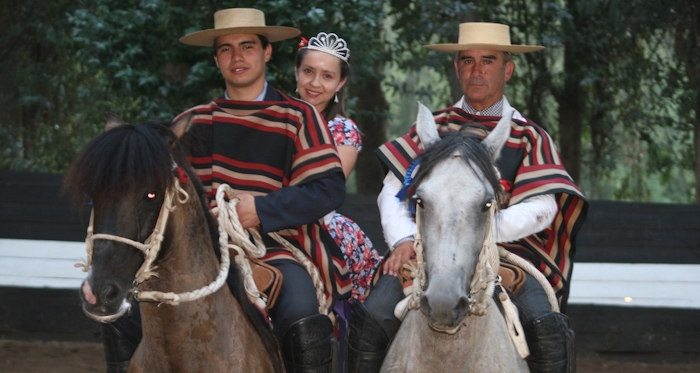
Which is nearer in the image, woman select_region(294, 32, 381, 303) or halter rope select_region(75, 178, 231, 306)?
halter rope select_region(75, 178, 231, 306)

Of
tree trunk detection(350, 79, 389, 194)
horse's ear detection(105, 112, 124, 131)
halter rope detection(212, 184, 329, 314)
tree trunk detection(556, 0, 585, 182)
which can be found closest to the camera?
horse's ear detection(105, 112, 124, 131)

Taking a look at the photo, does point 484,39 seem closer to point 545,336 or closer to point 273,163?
point 273,163

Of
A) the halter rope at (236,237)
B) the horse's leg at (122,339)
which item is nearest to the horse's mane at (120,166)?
the halter rope at (236,237)

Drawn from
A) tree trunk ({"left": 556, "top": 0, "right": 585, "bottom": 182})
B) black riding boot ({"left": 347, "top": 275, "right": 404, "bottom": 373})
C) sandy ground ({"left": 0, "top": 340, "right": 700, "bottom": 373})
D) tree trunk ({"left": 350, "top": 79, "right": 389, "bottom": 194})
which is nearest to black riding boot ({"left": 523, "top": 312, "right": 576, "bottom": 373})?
black riding boot ({"left": 347, "top": 275, "right": 404, "bottom": 373})

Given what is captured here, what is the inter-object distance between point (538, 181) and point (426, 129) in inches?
31.3

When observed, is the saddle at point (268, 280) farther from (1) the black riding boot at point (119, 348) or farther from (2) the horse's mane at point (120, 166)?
(2) the horse's mane at point (120, 166)

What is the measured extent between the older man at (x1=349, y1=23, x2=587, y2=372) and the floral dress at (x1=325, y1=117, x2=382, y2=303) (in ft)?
1.83

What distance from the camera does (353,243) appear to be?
4762mm

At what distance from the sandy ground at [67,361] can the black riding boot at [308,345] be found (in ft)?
11.2

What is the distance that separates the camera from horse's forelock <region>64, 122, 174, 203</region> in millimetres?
2973

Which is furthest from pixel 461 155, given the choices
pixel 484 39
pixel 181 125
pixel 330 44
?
pixel 330 44

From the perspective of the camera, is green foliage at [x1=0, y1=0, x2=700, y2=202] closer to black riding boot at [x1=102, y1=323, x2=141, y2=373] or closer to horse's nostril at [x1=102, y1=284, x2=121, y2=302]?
black riding boot at [x1=102, y1=323, x2=141, y2=373]

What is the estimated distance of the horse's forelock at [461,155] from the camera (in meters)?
→ 3.25

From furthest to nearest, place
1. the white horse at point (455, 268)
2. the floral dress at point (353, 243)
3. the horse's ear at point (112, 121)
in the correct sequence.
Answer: the floral dress at point (353, 243) < the horse's ear at point (112, 121) < the white horse at point (455, 268)
